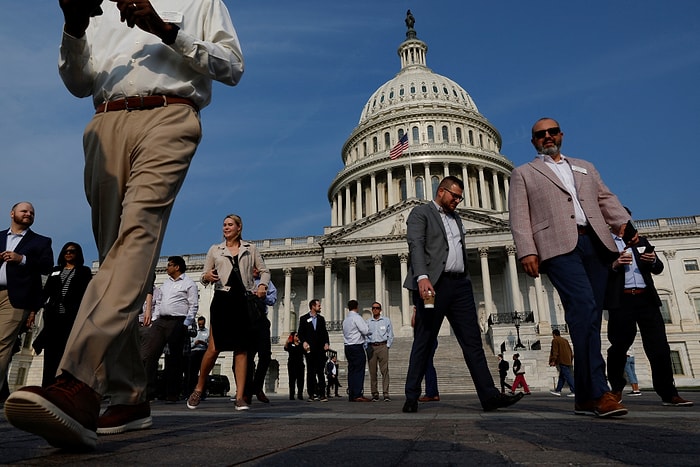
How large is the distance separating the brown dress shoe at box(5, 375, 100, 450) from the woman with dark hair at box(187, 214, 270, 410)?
163 inches

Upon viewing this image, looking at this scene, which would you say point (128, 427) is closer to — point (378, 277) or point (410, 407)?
point (410, 407)

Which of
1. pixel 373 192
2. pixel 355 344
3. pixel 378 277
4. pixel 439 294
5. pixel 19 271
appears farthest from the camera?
pixel 373 192

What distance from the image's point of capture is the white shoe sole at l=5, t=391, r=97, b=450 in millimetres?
2154

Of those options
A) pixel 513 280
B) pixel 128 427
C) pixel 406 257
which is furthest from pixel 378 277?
pixel 128 427

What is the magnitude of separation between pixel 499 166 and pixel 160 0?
61.5 m

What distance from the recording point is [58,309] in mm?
7766

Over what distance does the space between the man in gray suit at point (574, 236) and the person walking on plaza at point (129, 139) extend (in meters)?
3.35

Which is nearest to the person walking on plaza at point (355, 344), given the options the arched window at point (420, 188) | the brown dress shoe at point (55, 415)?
the brown dress shoe at point (55, 415)

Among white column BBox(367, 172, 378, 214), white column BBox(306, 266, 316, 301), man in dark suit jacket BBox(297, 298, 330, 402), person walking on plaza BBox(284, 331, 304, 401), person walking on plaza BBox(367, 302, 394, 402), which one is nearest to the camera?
man in dark suit jacket BBox(297, 298, 330, 402)

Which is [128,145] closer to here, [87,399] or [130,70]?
[130,70]

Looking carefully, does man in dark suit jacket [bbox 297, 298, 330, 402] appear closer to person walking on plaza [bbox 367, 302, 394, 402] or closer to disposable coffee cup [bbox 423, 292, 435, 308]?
person walking on plaza [bbox 367, 302, 394, 402]

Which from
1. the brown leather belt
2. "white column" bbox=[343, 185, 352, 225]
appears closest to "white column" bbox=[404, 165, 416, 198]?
"white column" bbox=[343, 185, 352, 225]

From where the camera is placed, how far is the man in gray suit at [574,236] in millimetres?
4781

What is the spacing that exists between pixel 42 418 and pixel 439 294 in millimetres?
4861
